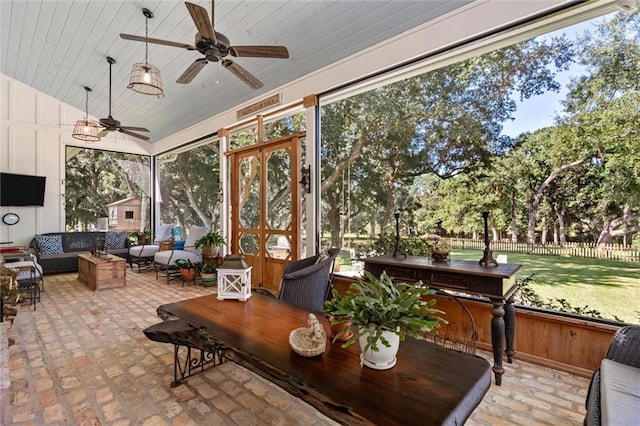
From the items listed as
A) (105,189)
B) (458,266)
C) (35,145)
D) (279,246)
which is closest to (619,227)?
(458,266)

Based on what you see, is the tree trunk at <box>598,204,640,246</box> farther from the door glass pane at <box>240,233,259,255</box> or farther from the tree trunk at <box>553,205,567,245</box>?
the door glass pane at <box>240,233,259,255</box>

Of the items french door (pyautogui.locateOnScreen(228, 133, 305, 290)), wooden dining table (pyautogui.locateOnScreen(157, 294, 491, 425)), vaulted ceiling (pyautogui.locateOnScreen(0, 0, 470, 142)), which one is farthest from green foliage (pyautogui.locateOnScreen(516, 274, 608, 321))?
A: french door (pyautogui.locateOnScreen(228, 133, 305, 290))

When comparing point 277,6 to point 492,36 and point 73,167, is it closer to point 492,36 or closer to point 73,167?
point 492,36

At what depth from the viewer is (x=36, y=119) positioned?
21.4 ft

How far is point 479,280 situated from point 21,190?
847 cm

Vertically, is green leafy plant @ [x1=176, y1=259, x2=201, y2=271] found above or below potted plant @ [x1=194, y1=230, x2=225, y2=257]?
below

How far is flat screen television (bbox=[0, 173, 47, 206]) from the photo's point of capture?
6.08 meters

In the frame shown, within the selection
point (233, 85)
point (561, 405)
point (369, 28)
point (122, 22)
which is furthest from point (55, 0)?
point (561, 405)

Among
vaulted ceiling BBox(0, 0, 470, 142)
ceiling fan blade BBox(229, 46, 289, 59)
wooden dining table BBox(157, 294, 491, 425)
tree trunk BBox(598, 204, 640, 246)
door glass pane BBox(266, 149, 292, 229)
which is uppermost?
vaulted ceiling BBox(0, 0, 470, 142)

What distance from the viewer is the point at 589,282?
2.42 metres

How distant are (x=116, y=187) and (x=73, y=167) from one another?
40.3 inches

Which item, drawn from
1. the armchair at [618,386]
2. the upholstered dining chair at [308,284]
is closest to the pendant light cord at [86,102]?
the upholstered dining chair at [308,284]

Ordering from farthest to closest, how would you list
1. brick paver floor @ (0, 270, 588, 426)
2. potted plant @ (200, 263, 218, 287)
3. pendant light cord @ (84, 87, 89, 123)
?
pendant light cord @ (84, 87, 89, 123) → potted plant @ (200, 263, 218, 287) → brick paver floor @ (0, 270, 588, 426)

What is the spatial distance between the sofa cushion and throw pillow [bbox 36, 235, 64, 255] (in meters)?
8.38
